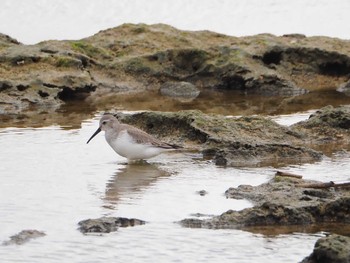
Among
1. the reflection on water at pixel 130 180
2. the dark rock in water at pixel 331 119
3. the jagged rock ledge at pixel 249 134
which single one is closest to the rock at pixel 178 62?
the jagged rock ledge at pixel 249 134

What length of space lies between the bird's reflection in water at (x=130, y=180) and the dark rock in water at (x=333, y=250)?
2.98m

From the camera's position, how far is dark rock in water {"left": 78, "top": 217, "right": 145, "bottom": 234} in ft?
27.0

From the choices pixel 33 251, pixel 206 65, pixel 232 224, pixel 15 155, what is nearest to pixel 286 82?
pixel 206 65

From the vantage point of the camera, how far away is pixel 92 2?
26.7 m

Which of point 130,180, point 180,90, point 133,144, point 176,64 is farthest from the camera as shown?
point 176,64

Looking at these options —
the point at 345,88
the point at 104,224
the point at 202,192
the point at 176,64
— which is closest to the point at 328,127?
the point at 202,192

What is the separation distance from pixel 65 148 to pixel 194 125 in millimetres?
1789

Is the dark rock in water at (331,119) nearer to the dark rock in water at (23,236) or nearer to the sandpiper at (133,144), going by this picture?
the sandpiper at (133,144)

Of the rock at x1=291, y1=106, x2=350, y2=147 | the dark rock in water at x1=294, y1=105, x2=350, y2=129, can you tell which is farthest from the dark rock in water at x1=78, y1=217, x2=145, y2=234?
the dark rock in water at x1=294, y1=105, x2=350, y2=129

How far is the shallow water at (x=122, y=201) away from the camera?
7734mm

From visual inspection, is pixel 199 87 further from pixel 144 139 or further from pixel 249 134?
pixel 144 139

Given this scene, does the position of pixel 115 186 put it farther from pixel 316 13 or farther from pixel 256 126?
pixel 316 13

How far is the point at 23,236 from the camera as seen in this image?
800 cm

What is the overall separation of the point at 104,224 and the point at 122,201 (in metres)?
1.17
